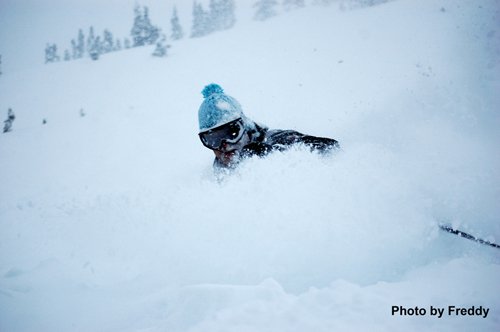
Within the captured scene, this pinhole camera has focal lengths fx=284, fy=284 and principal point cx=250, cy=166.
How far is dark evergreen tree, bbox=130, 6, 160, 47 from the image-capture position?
37406 millimetres

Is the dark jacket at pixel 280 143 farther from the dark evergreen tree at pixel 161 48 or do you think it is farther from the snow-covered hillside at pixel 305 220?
the dark evergreen tree at pixel 161 48

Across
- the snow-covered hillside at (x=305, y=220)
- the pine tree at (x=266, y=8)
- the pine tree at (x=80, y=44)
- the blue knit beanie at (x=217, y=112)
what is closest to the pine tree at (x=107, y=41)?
the pine tree at (x=80, y=44)

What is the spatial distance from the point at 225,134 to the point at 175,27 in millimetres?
45678

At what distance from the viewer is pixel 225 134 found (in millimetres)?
4488

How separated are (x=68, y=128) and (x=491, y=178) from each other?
1635 centimetres

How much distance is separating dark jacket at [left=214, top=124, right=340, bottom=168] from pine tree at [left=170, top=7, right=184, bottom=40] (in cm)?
4483

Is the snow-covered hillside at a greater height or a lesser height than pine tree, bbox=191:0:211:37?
lesser

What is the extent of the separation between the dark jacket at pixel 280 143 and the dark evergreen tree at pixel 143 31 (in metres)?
38.8

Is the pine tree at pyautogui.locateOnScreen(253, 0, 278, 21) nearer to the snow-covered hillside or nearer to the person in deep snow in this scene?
the snow-covered hillside

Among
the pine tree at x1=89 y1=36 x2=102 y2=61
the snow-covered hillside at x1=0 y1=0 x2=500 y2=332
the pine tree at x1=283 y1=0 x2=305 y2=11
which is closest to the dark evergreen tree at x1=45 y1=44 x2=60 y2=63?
the pine tree at x1=89 y1=36 x2=102 y2=61

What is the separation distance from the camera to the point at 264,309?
191 centimetres

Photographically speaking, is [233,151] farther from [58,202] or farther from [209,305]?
[58,202]

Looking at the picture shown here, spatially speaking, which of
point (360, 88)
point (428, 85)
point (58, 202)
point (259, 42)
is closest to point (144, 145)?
point (58, 202)

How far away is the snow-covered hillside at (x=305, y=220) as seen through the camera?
6.72ft
